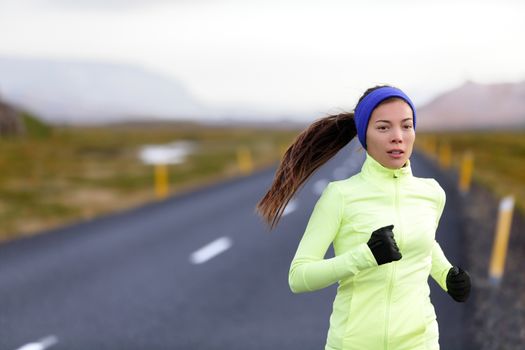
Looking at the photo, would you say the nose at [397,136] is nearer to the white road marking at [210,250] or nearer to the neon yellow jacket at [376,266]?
the neon yellow jacket at [376,266]

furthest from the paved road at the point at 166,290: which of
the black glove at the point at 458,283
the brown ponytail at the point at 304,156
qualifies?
the brown ponytail at the point at 304,156

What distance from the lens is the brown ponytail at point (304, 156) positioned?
9.06 ft

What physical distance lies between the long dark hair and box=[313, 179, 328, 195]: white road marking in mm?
15411

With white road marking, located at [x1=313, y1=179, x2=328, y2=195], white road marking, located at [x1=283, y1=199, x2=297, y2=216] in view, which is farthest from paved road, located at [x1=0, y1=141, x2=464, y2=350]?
white road marking, located at [x1=313, y1=179, x2=328, y2=195]

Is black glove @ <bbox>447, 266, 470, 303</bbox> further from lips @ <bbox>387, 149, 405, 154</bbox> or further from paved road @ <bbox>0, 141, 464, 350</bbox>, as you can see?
paved road @ <bbox>0, 141, 464, 350</bbox>

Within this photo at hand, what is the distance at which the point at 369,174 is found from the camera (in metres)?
2.64

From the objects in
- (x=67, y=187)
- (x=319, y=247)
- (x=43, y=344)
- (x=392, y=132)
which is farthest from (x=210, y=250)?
(x=67, y=187)

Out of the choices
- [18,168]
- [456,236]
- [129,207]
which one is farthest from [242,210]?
[18,168]

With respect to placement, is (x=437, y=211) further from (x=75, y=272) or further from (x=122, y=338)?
(x=75, y=272)

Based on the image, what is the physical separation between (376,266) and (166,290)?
19.2ft

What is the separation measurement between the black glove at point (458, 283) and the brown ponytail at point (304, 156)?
2.10 feet

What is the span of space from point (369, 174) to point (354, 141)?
0.39 metres

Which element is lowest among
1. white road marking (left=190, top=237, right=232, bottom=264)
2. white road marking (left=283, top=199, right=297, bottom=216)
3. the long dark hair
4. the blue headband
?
white road marking (left=283, top=199, right=297, bottom=216)

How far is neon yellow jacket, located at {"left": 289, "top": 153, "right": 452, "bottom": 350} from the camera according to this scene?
8.39ft
